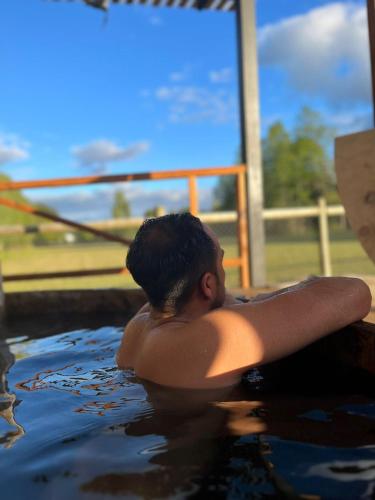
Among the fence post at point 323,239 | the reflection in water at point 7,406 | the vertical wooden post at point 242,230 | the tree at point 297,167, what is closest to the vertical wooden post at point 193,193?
the vertical wooden post at point 242,230

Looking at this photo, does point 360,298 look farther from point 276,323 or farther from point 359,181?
point 359,181

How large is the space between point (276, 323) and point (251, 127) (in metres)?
4.32

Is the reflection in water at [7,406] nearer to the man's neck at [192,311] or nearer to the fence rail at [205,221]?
the man's neck at [192,311]

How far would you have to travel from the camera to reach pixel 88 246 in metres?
12.9

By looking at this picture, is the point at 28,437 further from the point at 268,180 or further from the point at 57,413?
the point at 268,180

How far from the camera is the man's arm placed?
1552mm

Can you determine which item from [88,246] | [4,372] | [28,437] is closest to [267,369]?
[28,437]

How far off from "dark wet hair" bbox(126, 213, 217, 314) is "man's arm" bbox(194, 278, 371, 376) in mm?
143

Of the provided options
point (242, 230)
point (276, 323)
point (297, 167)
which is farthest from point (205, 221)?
point (297, 167)

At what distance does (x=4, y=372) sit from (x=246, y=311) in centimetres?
128

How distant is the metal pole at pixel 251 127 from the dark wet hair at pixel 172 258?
3.93 m

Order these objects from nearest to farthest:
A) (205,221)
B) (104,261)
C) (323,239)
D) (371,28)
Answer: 1. (371,28)
2. (205,221)
3. (323,239)
4. (104,261)

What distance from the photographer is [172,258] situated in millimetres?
1622

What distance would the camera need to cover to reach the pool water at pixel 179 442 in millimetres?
1098
